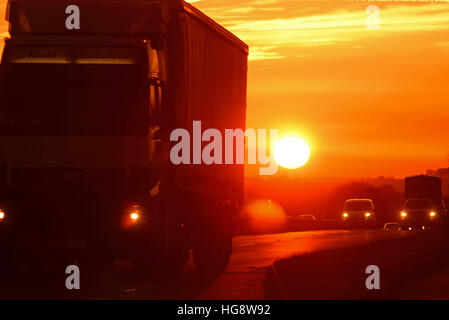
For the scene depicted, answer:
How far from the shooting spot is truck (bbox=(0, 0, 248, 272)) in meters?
16.7

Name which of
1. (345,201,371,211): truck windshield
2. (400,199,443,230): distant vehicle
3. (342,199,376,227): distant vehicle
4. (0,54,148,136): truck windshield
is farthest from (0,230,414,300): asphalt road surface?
(345,201,371,211): truck windshield

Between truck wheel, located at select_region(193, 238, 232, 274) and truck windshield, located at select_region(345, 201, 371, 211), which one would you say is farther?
truck windshield, located at select_region(345, 201, 371, 211)

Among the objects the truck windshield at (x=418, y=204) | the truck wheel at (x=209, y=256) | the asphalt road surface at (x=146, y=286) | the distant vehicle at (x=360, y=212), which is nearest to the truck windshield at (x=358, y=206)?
the distant vehicle at (x=360, y=212)

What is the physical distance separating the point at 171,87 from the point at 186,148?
1095mm

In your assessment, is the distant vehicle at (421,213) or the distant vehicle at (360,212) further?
the distant vehicle at (360,212)

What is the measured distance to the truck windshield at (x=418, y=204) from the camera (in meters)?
62.8

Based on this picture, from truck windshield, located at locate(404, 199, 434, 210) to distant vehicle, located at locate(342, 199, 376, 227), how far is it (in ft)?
12.4

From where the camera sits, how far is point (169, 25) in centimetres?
A: 1795

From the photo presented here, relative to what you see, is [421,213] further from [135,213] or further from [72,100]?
[72,100]

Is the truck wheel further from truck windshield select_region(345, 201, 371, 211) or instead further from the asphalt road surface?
truck windshield select_region(345, 201, 371, 211)

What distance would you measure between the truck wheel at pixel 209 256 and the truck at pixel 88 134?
3465 millimetres

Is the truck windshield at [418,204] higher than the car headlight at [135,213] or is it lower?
lower

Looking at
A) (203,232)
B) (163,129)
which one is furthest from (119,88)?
(203,232)

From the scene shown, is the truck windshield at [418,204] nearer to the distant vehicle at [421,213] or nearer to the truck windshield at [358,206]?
the distant vehicle at [421,213]
